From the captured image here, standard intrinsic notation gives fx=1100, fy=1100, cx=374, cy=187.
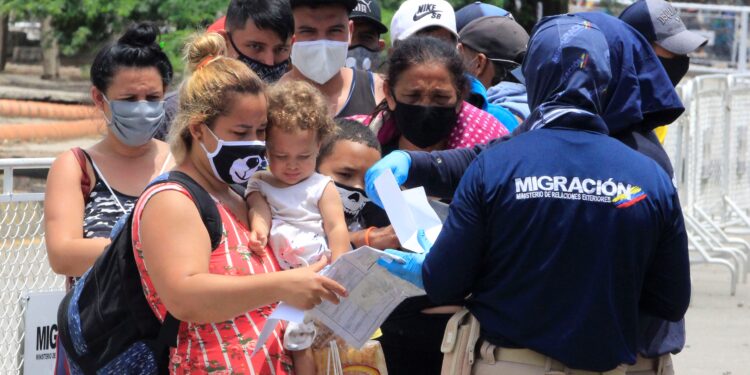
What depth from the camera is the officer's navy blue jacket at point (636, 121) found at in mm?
3242

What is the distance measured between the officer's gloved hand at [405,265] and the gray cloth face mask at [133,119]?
4.13 feet

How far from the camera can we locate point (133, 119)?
3883 mm

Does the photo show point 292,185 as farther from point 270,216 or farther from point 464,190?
point 464,190

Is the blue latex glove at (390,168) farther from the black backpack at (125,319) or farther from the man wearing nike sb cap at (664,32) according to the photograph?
the man wearing nike sb cap at (664,32)

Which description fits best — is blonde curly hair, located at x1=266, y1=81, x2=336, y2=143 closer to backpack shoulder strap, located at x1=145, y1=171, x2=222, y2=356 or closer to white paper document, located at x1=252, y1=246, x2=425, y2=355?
backpack shoulder strap, located at x1=145, y1=171, x2=222, y2=356

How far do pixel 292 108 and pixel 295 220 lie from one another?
1.06 feet

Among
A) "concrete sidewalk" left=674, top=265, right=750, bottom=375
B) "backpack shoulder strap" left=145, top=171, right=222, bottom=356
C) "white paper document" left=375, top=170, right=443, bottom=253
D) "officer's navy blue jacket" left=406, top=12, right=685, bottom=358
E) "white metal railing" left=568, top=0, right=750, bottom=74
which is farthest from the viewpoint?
"white metal railing" left=568, top=0, right=750, bottom=74

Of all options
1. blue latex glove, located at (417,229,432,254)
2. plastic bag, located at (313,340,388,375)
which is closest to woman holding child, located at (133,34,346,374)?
plastic bag, located at (313,340,388,375)

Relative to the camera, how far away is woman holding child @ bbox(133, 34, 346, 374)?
2.73 m

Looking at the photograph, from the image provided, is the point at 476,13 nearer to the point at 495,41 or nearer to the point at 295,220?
the point at 495,41

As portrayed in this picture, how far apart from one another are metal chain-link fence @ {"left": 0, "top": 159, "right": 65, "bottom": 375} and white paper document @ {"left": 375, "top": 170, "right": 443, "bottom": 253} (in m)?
2.28

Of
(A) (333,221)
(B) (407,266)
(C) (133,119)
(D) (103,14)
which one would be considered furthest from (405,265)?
(D) (103,14)

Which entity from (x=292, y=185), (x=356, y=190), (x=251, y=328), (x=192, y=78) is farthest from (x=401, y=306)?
(x=192, y=78)

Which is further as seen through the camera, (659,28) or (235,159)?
(659,28)
